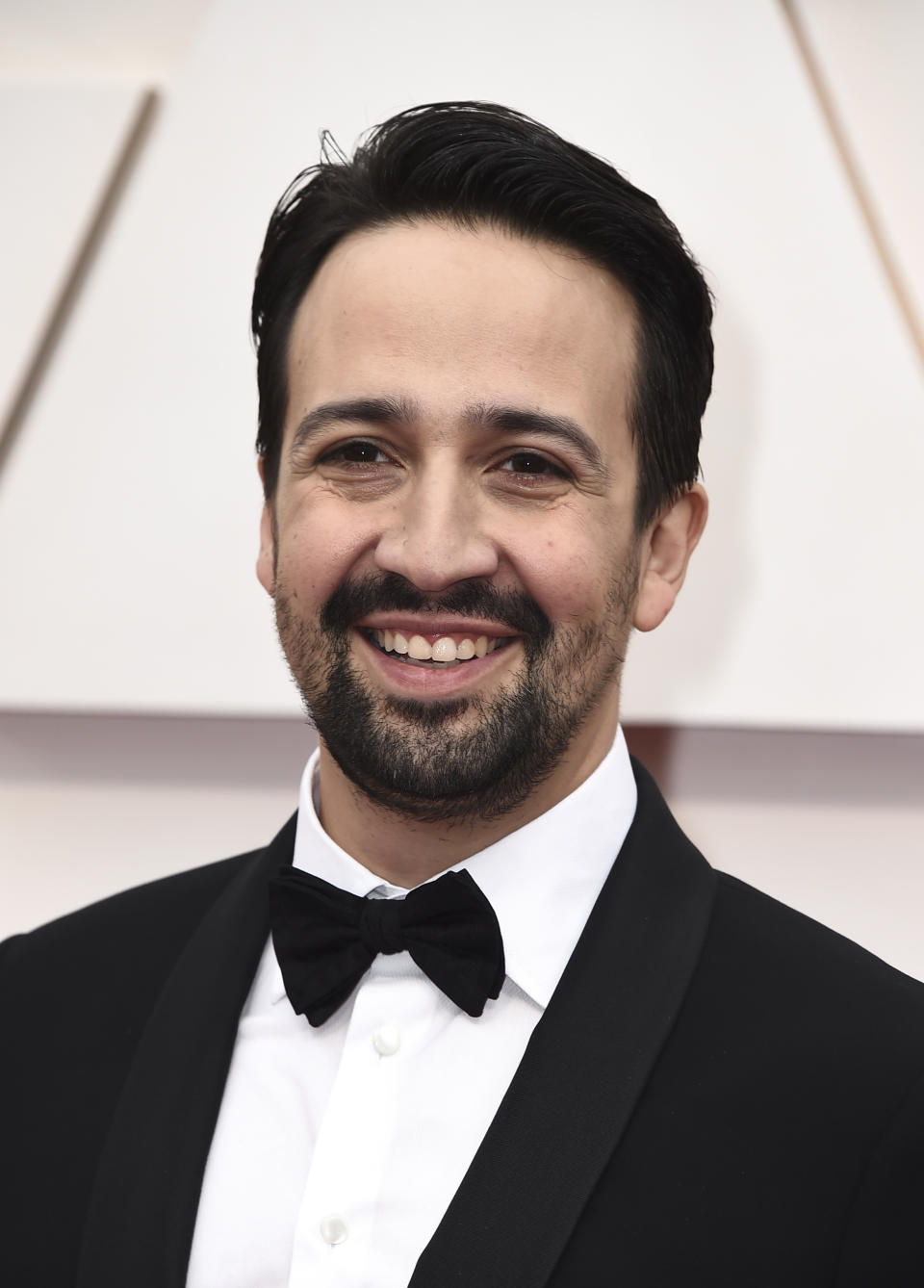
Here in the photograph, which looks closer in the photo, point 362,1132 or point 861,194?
point 362,1132

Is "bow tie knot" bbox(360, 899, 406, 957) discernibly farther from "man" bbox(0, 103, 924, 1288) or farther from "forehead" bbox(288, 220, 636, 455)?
"forehead" bbox(288, 220, 636, 455)

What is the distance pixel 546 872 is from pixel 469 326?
523mm

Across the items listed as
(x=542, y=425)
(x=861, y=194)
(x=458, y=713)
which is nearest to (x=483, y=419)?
(x=542, y=425)

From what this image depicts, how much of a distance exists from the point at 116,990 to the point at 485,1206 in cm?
53

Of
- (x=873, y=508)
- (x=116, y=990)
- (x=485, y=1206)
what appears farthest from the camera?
(x=873, y=508)

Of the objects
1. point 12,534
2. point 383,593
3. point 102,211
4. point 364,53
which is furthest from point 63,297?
point 383,593

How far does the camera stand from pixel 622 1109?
3.91 feet

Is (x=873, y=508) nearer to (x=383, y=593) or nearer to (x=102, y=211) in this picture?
(x=383, y=593)

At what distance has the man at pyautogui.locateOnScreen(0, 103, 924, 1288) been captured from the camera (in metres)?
1.18

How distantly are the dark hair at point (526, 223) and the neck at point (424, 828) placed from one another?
27cm

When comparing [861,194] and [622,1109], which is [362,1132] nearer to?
[622,1109]

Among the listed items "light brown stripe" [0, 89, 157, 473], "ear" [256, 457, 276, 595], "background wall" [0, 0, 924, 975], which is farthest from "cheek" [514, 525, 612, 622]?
"light brown stripe" [0, 89, 157, 473]

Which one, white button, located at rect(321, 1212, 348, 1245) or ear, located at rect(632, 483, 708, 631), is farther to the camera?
ear, located at rect(632, 483, 708, 631)

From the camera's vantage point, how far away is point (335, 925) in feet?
4.41
